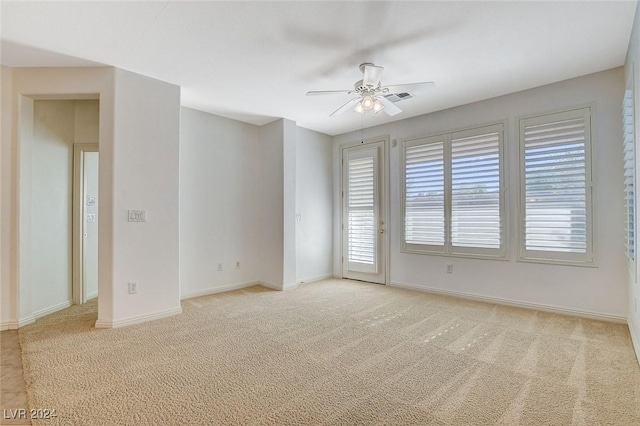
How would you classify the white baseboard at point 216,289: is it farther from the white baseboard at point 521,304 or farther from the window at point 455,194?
the window at point 455,194

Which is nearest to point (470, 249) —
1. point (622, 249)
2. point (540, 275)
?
point (540, 275)

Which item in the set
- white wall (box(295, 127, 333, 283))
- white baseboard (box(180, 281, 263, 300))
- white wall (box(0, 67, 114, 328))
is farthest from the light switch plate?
white wall (box(295, 127, 333, 283))

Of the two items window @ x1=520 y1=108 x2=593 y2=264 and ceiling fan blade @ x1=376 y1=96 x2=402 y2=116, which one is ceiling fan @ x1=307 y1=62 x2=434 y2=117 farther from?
window @ x1=520 y1=108 x2=593 y2=264

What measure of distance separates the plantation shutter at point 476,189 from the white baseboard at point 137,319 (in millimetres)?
3844

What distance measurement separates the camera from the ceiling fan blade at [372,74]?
2.87 m

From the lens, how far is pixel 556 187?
12.0 feet

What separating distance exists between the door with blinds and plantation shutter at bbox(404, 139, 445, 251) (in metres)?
0.49

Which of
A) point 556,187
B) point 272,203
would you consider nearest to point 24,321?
point 272,203

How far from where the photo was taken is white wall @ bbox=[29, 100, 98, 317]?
3.53m

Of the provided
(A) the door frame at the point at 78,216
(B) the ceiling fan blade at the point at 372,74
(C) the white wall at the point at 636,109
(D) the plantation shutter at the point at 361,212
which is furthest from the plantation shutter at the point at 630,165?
(A) the door frame at the point at 78,216

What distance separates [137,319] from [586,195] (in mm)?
5133

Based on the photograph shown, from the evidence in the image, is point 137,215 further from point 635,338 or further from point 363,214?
point 635,338

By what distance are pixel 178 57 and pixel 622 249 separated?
196 inches

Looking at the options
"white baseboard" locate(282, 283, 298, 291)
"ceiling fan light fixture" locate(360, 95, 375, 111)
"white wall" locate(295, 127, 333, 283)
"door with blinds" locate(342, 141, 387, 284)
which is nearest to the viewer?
"ceiling fan light fixture" locate(360, 95, 375, 111)
